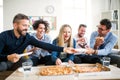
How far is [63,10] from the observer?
6578mm

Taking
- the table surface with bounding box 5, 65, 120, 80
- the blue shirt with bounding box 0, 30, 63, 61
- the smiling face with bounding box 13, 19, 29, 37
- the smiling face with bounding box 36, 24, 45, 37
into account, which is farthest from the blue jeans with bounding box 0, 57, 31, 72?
the smiling face with bounding box 36, 24, 45, 37

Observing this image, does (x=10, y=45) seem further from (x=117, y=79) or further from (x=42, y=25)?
(x=117, y=79)

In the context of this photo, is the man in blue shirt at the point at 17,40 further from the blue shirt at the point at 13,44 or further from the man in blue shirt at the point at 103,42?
the man in blue shirt at the point at 103,42

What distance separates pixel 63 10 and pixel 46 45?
3951mm

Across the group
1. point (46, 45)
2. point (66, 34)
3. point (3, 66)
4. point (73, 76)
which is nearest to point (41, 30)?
point (66, 34)

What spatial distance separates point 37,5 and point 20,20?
3758mm

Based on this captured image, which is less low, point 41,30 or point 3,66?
point 41,30

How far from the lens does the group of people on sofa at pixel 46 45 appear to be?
2.66 meters

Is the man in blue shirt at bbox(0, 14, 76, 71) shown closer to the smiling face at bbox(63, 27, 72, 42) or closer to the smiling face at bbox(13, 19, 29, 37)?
the smiling face at bbox(13, 19, 29, 37)

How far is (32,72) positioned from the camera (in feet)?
6.63

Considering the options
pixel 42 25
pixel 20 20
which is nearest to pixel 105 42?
pixel 42 25

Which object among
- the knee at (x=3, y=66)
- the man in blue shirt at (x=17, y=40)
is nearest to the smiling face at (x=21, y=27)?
the man in blue shirt at (x=17, y=40)

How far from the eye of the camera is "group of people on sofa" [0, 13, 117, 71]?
2657 mm

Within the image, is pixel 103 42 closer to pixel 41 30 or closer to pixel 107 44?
pixel 107 44
